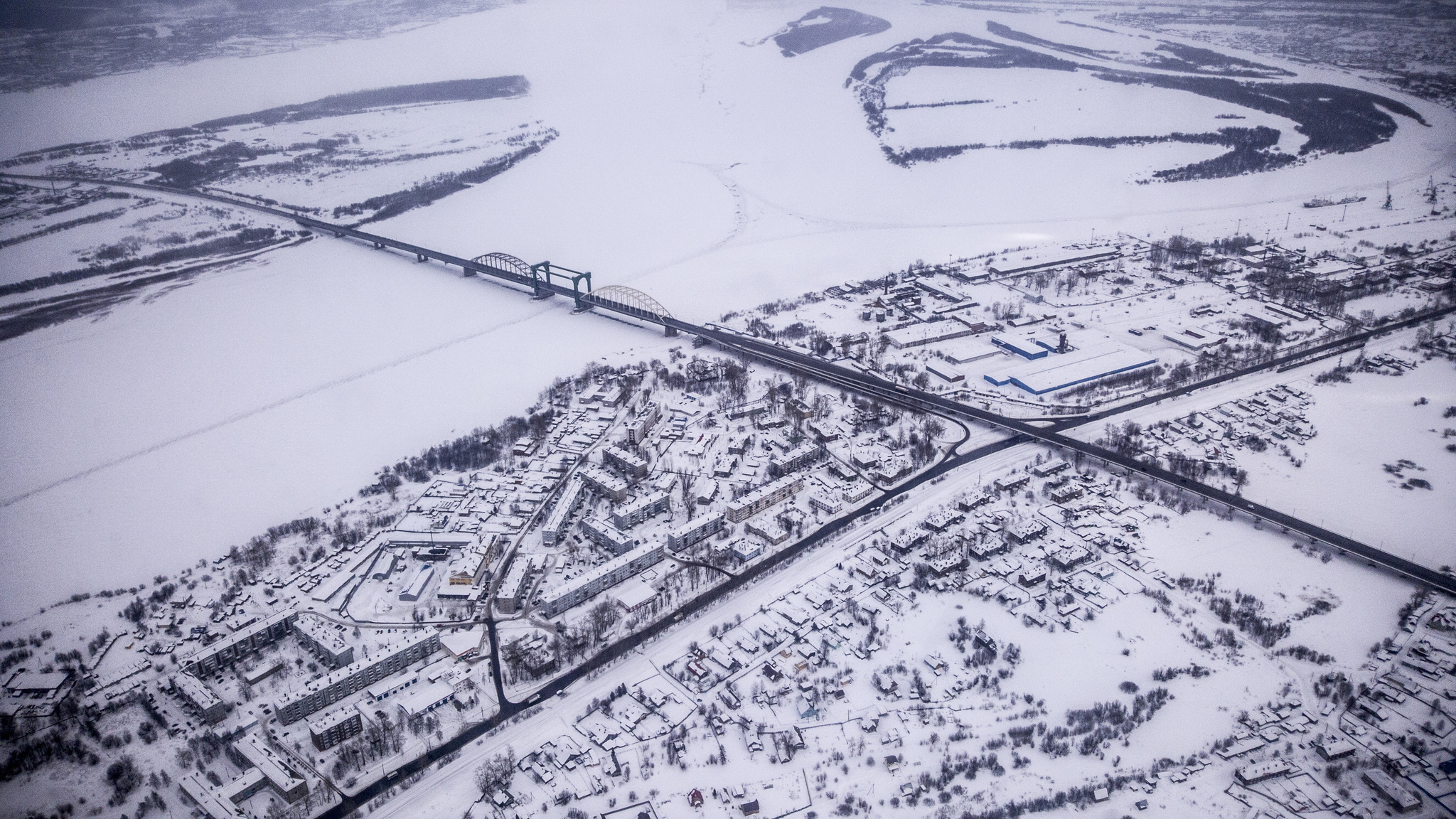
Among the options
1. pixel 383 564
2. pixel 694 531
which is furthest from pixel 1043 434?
pixel 383 564

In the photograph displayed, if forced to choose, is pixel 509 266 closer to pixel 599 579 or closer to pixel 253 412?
pixel 253 412

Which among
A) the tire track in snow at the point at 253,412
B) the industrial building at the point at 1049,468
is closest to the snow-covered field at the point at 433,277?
the tire track in snow at the point at 253,412

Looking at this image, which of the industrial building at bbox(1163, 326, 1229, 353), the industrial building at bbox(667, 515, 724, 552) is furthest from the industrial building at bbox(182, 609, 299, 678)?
the industrial building at bbox(1163, 326, 1229, 353)

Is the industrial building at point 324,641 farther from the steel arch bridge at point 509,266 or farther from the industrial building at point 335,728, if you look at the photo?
the steel arch bridge at point 509,266

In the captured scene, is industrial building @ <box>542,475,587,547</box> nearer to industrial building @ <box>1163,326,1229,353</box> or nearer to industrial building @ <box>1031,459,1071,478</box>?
industrial building @ <box>1031,459,1071,478</box>

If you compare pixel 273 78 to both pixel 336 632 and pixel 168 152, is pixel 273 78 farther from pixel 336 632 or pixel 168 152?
pixel 336 632

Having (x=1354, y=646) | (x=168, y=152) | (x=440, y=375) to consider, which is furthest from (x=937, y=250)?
(x=168, y=152)
